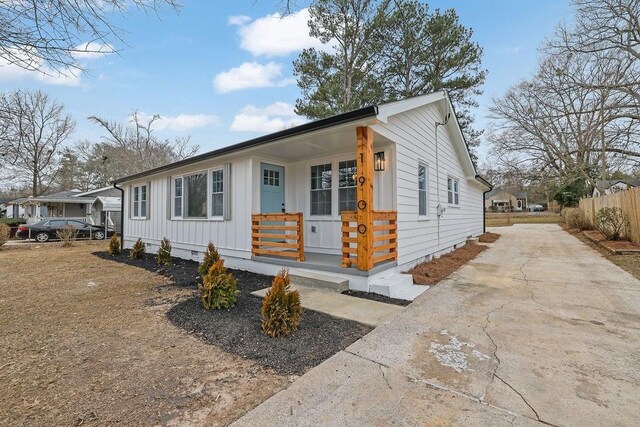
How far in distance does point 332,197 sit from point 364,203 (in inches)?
87.9

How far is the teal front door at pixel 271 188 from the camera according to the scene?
22.4 ft

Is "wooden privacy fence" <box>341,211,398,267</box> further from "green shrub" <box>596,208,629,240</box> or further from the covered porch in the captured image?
"green shrub" <box>596,208,629,240</box>

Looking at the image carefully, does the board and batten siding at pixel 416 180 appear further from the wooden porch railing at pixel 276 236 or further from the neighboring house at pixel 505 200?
the neighboring house at pixel 505 200

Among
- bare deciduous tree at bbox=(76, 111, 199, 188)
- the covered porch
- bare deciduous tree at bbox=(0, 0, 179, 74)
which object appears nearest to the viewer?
bare deciduous tree at bbox=(0, 0, 179, 74)

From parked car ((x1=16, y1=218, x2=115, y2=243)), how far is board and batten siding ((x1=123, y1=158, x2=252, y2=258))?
23.7 feet

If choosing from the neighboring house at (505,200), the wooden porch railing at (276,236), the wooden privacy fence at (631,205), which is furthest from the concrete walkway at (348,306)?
the neighboring house at (505,200)

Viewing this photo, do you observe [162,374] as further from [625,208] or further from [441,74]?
[441,74]

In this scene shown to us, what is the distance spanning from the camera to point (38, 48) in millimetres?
2285

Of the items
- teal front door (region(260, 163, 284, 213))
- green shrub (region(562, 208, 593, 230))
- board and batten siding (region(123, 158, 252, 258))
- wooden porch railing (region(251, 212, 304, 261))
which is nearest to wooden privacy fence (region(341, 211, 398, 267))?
wooden porch railing (region(251, 212, 304, 261))

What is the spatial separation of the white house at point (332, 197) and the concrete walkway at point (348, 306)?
460 millimetres

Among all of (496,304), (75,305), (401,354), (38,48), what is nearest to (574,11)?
(496,304)

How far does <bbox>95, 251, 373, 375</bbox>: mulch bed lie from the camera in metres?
2.69

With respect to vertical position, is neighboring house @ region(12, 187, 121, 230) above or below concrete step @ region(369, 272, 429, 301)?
above

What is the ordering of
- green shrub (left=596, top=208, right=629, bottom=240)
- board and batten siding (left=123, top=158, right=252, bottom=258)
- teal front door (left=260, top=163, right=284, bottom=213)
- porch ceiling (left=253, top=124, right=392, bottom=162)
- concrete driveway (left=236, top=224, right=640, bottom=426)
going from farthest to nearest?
green shrub (left=596, top=208, right=629, bottom=240)
teal front door (left=260, top=163, right=284, bottom=213)
board and batten siding (left=123, top=158, right=252, bottom=258)
porch ceiling (left=253, top=124, right=392, bottom=162)
concrete driveway (left=236, top=224, right=640, bottom=426)
